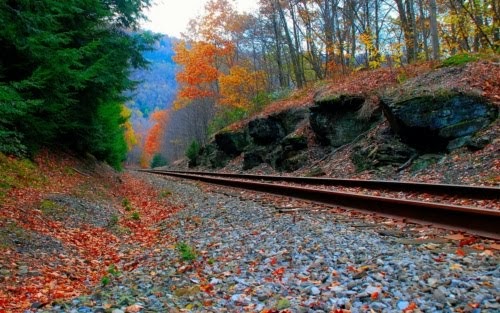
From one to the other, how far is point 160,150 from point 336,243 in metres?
80.4

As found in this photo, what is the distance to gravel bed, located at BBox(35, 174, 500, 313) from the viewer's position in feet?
10.7

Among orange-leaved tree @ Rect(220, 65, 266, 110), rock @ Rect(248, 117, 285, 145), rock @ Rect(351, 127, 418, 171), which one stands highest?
orange-leaved tree @ Rect(220, 65, 266, 110)

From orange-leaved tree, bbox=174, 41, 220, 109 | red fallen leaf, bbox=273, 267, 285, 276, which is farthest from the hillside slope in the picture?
orange-leaved tree, bbox=174, 41, 220, 109

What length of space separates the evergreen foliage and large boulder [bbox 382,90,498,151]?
9.41 metres

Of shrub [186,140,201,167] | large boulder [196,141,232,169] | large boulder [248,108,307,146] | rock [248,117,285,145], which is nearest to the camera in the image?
large boulder [248,108,307,146]

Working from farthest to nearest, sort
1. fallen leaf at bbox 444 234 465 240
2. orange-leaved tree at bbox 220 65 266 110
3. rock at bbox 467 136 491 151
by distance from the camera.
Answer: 1. orange-leaved tree at bbox 220 65 266 110
2. rock at bbox 467 136 491 151
3. fallen leaf at bbox 444 234 465 240

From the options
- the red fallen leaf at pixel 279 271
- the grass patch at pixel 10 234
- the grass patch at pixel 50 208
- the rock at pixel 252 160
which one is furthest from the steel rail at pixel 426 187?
the rock at pixel 252 160

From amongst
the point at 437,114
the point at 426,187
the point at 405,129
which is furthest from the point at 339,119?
the point at 426,187

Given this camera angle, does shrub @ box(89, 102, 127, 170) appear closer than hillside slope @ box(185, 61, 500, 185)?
No

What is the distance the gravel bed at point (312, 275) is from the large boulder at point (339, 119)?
10.4 metres

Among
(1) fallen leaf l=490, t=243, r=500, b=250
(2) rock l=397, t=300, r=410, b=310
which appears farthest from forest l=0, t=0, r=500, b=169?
(1) fallen leaf l=490, t=243, r=500, b=250

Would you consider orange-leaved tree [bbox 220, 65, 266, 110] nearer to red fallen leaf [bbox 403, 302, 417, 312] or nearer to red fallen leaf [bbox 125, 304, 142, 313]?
red fallen leaf [bbox 125, 304, 142, 313]

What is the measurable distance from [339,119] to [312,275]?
13648mm

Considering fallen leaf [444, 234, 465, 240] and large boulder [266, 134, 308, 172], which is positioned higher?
large boulder [266, 134, 308, 172]
